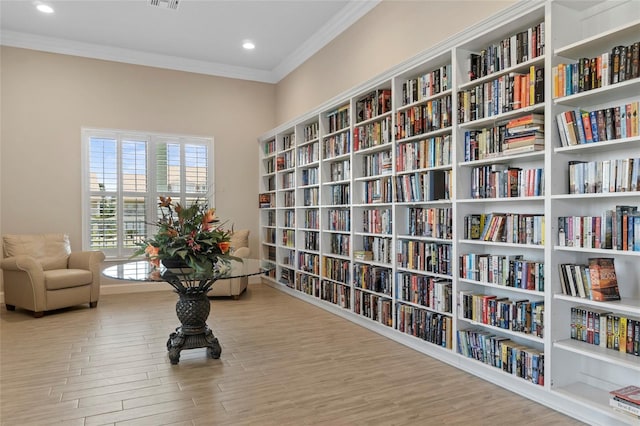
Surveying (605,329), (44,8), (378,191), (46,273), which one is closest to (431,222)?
(378,191)

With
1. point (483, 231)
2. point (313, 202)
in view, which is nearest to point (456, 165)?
point (483, 231)

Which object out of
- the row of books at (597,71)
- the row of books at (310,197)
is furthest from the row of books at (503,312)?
the row of books at (310,197)

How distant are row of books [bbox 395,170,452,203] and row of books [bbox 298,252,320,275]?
184cm

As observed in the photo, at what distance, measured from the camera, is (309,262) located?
5.70 m

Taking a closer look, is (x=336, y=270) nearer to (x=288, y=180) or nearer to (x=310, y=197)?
(x=310, y=197)

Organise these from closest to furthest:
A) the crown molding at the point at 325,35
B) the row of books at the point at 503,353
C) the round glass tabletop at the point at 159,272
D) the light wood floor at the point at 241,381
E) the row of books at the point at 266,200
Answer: the light wood floor at the point at 241,381
the row of books at the point at 503,353
the round glass tabletop at the point at 159,272
the crown molding at the point at 325,35
the row of books at the point at 266,200

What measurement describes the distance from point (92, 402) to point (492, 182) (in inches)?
120

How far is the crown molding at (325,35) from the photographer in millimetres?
4918

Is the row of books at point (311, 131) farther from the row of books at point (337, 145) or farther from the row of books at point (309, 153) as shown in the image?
the row of books at point (337, 145)

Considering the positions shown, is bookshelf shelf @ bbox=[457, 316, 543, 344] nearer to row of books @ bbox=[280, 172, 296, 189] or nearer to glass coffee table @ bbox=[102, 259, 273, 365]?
glass coffee table @ bbox=[102, 259, 273, 365]

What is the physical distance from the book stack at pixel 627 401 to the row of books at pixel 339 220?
→ 2.94 m

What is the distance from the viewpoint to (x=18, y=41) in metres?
5.86

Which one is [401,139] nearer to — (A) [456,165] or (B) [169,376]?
(A) [456,165]

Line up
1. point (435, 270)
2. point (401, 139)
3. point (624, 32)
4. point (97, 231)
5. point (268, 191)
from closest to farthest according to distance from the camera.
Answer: point (624, 32) < point (435, 270) < point (401, 139) < point (97, 231) < point (268, 191)
